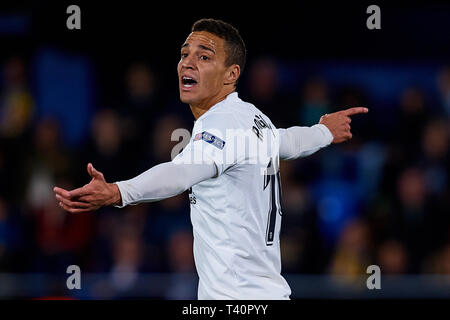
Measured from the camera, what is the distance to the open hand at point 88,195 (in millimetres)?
4012

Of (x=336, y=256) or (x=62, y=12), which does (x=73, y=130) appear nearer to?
(x=62, y=12)

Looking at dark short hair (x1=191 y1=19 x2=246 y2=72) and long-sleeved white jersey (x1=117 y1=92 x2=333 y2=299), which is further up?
dark short hair (x1=191 y1=19 x2=246 y2=72)

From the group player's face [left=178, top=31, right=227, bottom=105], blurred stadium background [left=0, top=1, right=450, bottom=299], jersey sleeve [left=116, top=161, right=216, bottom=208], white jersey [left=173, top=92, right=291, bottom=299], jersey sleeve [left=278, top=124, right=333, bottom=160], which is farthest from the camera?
blurred stadium background [left=0, top=1, right=450, bottom=299]

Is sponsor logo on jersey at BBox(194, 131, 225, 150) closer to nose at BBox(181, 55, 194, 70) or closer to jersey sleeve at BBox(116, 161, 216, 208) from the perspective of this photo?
jersey sleeve at BBox(116, 161, 216, 208)

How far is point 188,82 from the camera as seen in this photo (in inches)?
204

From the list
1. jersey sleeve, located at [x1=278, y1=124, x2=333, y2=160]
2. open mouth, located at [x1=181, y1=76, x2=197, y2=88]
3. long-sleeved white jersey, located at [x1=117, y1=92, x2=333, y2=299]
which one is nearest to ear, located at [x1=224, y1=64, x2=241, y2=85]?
open mouth, located at [x1=181, y1=76, x2=197, y2=88]

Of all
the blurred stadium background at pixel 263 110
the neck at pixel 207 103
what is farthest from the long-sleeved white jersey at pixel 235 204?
the blurred stadium background at pixel 263 110

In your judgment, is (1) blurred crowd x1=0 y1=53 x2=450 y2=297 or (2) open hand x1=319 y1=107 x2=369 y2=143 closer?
(2) open hand x1=319 y1=107 x2=369 y2=143

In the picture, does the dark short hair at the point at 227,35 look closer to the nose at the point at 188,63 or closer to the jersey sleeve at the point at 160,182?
the nose at the point at 188,63

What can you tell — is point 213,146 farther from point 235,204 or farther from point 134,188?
point 134,188

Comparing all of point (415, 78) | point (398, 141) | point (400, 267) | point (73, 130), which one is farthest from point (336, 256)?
point (73, 130)

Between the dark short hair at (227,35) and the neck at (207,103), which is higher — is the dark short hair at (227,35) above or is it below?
above

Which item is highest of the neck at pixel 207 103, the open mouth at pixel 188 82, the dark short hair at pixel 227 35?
the dark short hair at pixel 227 35

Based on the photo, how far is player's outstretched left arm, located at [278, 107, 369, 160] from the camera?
537 centimetres
